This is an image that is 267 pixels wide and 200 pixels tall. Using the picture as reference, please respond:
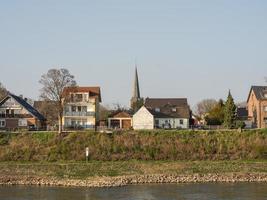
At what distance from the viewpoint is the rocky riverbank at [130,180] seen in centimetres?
3638

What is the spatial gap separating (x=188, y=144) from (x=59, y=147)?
13.7 meters

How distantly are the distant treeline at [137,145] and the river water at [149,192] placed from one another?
13424 mm

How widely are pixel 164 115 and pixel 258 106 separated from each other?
13.6m

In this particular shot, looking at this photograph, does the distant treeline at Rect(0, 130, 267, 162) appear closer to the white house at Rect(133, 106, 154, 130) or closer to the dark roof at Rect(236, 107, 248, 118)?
the white house at Rect(133, 106, 154, 130)

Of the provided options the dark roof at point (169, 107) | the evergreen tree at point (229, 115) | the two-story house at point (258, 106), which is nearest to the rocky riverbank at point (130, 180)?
the evergreen tree at point (229, 115)

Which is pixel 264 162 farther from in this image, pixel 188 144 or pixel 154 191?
pixel 154 191

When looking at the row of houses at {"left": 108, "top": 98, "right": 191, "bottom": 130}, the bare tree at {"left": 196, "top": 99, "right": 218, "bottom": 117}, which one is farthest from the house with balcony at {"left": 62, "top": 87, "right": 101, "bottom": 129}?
the bare tree at {"left": 196, "top": 99, "right": 218, "bottom": 117}

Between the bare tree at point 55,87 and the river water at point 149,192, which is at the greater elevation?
the bare tree at point 55,87

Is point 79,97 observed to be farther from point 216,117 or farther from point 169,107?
point 216,117

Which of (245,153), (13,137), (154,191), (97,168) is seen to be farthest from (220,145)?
(13,137)

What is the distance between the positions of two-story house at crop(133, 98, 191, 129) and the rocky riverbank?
28.8 m

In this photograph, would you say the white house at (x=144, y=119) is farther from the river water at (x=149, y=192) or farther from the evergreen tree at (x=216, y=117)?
the river water at (x=149, y=192)

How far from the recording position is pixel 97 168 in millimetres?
43312

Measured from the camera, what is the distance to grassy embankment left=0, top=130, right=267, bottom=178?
4416 centimetres
